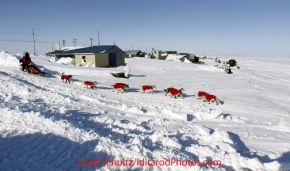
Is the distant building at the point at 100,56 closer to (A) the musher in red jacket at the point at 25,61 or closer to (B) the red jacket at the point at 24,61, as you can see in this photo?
(A) the musher in red jacket at the point at 25,61

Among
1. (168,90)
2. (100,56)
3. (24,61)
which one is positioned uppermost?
(100,56)

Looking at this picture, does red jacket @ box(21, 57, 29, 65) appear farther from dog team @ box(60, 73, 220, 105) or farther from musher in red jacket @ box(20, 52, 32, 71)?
dog team @ box(60, 73, 220, 105)

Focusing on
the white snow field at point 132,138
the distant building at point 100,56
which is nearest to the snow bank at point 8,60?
the white snow field at point 132,138

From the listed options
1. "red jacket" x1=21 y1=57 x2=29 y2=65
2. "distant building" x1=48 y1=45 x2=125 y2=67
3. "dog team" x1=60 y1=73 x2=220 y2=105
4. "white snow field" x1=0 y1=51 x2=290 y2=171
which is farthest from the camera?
"distant building" x1=48 y1=45 x2=125 y2=67

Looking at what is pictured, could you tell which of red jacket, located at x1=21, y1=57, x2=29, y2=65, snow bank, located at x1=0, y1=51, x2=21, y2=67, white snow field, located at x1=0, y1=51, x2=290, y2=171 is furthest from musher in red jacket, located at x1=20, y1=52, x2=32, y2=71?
white snow field, located at x1=0, y1=51, x2=290, y2=171

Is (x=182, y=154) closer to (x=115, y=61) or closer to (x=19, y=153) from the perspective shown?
(x=19, y=153)

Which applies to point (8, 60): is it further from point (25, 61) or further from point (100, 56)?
point (100, 56)

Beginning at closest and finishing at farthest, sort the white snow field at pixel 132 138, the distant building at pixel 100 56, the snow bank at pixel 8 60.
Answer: the white snow field at pixel 132 138, the snow bank at pixel 8 60, the distant building at pixel 100 56

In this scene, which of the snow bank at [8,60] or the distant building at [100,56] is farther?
the distant building at [100,56]

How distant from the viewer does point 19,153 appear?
4465 millimetres

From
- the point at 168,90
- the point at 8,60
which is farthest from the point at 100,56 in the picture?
the point at 168,90

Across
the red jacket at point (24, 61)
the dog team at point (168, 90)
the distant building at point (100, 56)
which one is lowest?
the dog team at point (168, 90)

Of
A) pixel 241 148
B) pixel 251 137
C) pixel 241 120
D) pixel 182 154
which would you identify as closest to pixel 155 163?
pixel 182 154

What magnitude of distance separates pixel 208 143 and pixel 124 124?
9.57 feet
